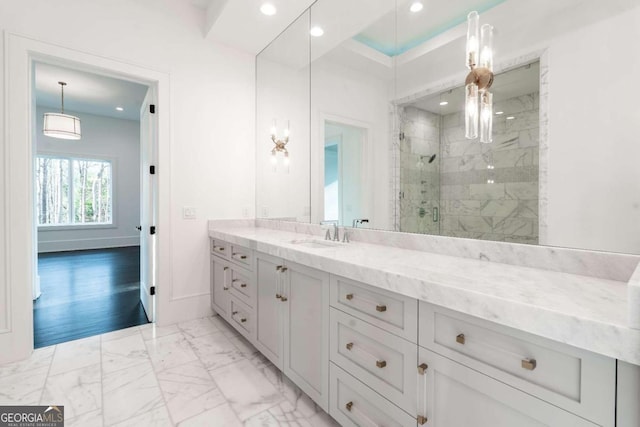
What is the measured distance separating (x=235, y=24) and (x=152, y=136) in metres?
1.32

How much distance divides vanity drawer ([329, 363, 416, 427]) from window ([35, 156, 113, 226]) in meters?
7.98

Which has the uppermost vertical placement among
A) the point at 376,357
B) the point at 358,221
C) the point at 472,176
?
the point at 472,176

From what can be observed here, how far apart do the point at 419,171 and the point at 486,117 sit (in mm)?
505

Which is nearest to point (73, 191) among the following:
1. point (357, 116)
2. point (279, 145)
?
point (279, 145)

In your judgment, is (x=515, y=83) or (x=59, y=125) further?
(x=59, y=125)

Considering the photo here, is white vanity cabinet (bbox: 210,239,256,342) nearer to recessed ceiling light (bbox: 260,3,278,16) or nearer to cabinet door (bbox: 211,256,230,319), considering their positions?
cabinet door (bbox: 211,256,230,319)

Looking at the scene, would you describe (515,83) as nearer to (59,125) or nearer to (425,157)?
(425,157)

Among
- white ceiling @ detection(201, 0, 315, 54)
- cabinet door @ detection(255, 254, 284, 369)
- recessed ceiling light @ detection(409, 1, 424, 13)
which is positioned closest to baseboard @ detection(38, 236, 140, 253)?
white ceiling @ detection(201, 0, 315, 54)

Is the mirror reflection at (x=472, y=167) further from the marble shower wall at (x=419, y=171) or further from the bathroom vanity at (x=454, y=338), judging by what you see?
the bathroom vanity at (x=454, y=338)

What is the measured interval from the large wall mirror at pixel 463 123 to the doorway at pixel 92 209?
186 centimetres

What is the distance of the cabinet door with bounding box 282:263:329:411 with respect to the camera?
59.9 inches

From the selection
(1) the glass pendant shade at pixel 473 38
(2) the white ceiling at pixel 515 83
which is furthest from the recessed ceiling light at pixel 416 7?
(2) the white ceiling at pixel 515 83

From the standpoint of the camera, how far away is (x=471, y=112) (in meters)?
1.57

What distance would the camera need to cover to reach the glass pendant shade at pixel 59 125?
4477mm
